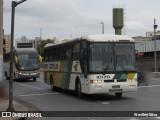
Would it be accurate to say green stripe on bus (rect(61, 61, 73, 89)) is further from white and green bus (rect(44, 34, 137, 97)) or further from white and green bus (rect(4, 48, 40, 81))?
white and green bus (rect(4, 48, 40, 81))

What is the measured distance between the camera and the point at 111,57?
2050 centimetres

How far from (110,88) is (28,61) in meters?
24.9

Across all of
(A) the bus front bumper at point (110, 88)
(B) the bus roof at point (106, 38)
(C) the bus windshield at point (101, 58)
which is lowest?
(A) the bus front bumper at point (110, 88)

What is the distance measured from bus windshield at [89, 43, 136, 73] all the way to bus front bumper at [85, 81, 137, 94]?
0.69 metres

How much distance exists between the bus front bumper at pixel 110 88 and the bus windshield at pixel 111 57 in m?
0.69

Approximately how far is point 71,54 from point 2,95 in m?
A: 6.68

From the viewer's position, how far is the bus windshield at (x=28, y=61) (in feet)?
146

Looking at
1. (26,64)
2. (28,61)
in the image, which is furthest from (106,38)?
(26,64)

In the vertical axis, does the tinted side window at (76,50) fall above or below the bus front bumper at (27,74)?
above

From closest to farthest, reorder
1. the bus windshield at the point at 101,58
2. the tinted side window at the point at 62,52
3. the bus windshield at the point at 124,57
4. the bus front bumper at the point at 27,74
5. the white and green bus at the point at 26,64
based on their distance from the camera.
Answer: the bus windshield at the point at 101,58 < the bus windshield at the point at 124,57 < the tinted side window at the point at 62,52 < the bus front bumper at the point at 27,74 < the white and green bus at the point at 26,64

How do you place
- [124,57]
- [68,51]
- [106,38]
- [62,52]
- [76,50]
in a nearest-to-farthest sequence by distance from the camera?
[124,57] < [106,38] < [76,50] < [68,51] < [62,52]

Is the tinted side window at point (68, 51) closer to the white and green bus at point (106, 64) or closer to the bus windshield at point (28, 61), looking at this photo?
the white and green bus at point (106, 64)

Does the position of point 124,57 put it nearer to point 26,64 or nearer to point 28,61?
point 28,61

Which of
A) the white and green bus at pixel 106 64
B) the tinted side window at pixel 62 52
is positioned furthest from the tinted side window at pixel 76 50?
the tinted side window at pixel 62 52
